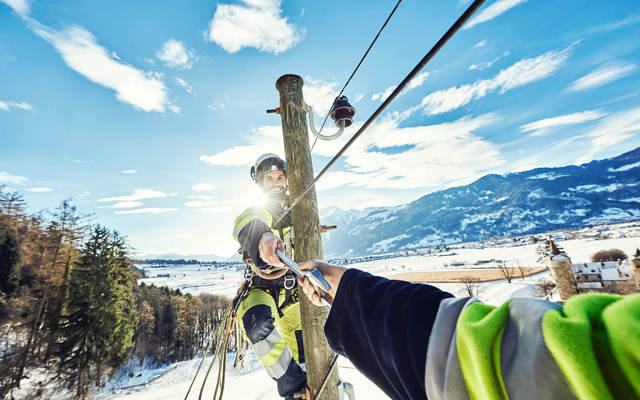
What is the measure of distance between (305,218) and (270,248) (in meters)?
0.72

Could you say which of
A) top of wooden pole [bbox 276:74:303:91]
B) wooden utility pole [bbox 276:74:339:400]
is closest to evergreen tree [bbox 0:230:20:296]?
top of wooden pole [bbox 276:74:303:91]

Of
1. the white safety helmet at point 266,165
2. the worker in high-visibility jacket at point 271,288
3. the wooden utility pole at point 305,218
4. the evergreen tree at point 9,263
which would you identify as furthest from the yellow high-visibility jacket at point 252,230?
the evergreen tree at point 9,263

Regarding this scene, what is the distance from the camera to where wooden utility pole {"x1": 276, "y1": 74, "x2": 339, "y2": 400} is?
2.78 meters

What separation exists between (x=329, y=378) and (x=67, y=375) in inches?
1348

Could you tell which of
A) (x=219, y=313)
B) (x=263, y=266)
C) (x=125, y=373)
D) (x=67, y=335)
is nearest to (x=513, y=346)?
(x=263, y=266)

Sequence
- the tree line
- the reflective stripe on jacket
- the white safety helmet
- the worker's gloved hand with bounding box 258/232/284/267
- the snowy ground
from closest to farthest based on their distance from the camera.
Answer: the reflective stripe on jacket < the worker's gloved hand with bounding box 258/232/284/267 < the white safety helmet < the snowy ground < the tree line

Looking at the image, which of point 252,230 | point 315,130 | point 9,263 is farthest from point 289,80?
point 9,263

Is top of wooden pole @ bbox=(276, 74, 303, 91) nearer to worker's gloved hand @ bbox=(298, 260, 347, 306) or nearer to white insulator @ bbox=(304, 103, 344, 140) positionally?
white insulator @ bbox=(304, 103, 344, 140)

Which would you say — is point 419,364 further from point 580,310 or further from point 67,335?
point 67,335

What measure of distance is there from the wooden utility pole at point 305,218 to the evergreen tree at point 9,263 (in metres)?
40.0

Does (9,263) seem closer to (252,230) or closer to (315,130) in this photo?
(252,230)

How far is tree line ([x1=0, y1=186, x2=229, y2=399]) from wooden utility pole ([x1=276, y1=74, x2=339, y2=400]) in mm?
31673

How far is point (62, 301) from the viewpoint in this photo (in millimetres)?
25094

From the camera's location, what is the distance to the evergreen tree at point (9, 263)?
2706cm
